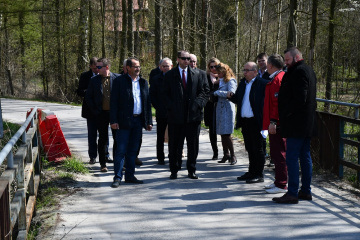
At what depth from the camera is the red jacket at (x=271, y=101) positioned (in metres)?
7.23

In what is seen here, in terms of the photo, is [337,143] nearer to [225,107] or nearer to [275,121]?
[275,121]

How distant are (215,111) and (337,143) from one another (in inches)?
93.9

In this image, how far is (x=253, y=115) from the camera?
8.17 m

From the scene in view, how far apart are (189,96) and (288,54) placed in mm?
2038

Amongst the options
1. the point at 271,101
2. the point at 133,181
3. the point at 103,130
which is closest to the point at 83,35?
the point at 103,130

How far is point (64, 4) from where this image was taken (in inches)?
1219

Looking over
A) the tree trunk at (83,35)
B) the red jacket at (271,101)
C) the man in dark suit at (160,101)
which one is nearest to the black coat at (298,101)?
the red jacket at (271,101)

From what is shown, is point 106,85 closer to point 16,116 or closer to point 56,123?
point 56,123

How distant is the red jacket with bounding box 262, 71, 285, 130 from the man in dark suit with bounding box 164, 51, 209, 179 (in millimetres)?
1269

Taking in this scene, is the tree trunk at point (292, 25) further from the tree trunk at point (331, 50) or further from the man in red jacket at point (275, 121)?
the man in red jacket at point (275, 121)

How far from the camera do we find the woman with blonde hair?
930cm

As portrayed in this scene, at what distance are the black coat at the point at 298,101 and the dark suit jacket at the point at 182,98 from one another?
180 centimetres

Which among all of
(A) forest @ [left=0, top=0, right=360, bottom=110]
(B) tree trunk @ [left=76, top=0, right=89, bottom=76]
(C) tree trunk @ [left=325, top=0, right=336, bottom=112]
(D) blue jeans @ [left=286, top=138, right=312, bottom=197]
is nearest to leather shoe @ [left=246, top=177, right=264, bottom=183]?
(D) blue jeans @ [left=286, top=138, right=312, bottom=197]

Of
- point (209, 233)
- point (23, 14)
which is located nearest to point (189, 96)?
point (209, 233)
